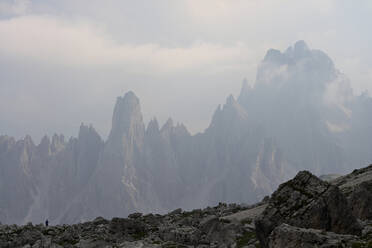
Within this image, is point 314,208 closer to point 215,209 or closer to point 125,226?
point 125,226

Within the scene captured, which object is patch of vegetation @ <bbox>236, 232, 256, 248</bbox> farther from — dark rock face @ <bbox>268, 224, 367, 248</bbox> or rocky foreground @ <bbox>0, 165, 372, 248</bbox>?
dark rock face @ <bbox>268, 224, 367, 248</bbox>

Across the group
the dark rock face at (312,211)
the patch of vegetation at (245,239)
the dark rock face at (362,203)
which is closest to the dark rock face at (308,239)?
the dark rock face at (312,211)

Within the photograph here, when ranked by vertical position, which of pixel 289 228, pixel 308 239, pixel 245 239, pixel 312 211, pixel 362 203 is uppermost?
pixel 362 203

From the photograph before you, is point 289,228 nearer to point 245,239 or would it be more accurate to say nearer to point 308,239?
point 308,239

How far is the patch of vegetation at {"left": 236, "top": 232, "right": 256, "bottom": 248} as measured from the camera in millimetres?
26047

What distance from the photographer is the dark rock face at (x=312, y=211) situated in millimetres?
20000

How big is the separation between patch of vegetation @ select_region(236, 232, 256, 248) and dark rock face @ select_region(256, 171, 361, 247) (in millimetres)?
5159

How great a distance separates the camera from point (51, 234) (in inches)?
1576

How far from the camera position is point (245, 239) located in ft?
90.9

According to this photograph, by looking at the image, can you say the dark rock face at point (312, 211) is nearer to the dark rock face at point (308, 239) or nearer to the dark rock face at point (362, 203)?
the dark rock face at point (308, 239)

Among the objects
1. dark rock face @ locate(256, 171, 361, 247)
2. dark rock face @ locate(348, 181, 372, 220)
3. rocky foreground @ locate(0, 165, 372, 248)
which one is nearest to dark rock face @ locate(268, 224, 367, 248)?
rocky foreground @ locate(0, 165, 372, 248)

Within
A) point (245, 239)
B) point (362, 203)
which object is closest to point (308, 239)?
point (245, 239)

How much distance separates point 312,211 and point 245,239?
8656 millimetres

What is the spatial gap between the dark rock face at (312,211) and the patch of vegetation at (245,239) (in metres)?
5.16
